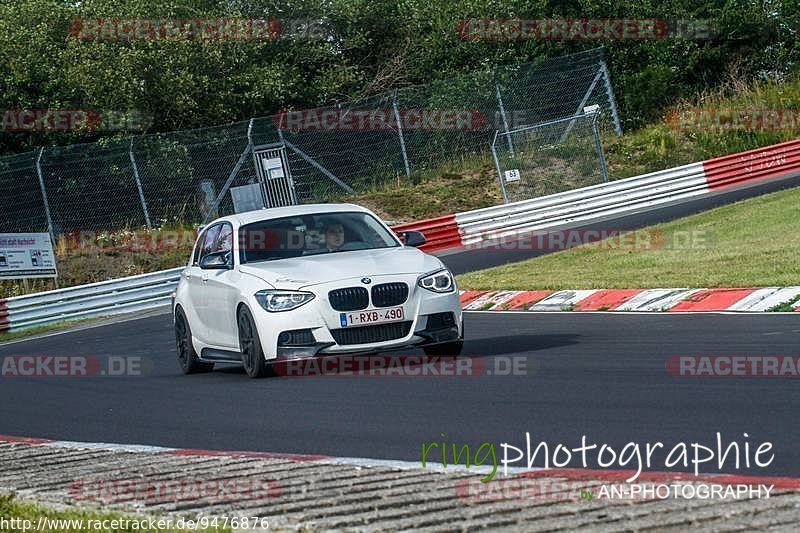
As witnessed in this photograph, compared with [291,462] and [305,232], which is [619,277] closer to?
[305,232]

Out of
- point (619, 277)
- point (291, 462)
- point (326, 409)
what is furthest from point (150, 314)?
point (291, 462)

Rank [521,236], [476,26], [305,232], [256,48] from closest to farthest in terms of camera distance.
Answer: [305,232] < [521,236] < [256,48] < [476,26]

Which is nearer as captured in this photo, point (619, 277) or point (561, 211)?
point (619, 277)

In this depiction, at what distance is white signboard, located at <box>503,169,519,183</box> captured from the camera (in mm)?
31641

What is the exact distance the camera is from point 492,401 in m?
8.72

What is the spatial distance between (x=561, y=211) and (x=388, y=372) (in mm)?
19803

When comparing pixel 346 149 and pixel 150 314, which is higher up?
pixel 346 149

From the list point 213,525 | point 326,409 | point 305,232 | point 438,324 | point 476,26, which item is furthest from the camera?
point 476,26

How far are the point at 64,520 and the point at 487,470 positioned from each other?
1.92 meters

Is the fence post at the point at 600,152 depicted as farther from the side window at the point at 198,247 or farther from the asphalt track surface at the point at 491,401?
the side window at the point at 198,247

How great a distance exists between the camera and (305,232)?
39.2 ft

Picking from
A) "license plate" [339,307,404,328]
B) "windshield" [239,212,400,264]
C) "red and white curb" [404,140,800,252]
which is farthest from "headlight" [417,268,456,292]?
"red and white curb" [404,140,800,252]
